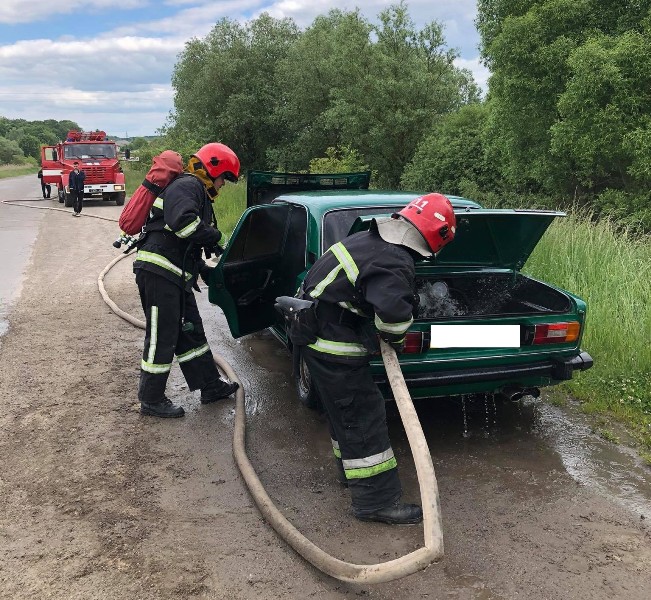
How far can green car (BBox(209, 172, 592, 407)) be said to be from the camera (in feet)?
11.6

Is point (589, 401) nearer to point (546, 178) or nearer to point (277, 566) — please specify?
point (277, 566)

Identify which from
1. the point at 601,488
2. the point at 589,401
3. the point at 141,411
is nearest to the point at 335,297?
the point at 601,488

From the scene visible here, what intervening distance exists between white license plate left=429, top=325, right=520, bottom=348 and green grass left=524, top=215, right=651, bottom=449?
1154 mm

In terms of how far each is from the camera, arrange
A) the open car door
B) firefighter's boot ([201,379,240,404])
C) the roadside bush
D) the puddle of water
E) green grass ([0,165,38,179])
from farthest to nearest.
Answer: green grass ([0,165,38,179])
the roadside bush
the open car door
firefighter's boot ([201,379,240,404])
the puddle of water

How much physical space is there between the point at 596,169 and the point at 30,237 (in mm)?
11664

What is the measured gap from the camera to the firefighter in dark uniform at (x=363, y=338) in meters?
2.79

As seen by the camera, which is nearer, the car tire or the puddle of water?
the puddle of water

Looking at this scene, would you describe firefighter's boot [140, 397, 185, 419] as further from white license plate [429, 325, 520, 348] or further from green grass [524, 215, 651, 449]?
green grass [524, 215, 651, 449]

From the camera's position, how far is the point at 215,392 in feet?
14.9

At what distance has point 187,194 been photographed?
3.97m

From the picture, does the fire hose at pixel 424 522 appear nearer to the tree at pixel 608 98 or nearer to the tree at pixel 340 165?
the tree at pixel 608 98

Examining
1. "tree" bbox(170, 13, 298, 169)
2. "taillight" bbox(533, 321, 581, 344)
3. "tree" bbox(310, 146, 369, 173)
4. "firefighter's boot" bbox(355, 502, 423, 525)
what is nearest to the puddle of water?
"taillight" bbox(533, 321, 581, 344)

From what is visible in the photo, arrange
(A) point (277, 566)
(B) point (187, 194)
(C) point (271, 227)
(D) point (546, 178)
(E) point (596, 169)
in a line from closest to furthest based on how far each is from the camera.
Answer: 1. (A) point (277, 566)
2. (B) point (187, 194)
3. (C) point (271, 227)
4. (E) point (596, 169)
5. (D) point (546, 178)

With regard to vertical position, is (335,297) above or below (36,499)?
above
